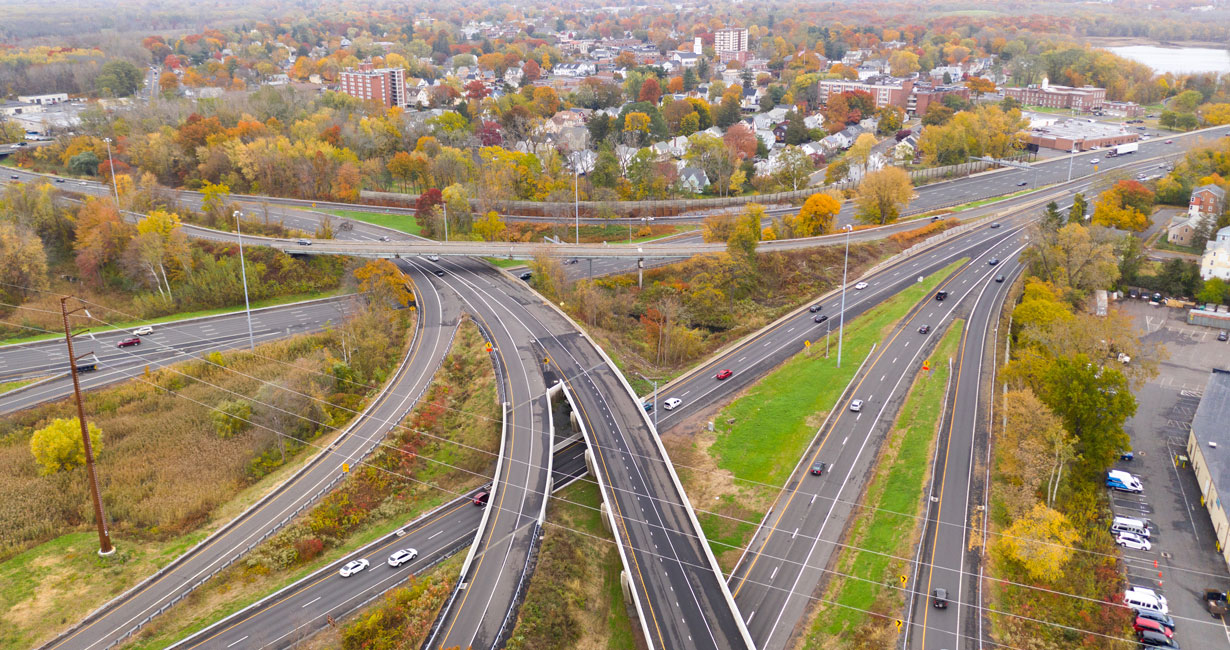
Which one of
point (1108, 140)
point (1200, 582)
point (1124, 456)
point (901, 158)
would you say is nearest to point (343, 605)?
point (1200, 582)

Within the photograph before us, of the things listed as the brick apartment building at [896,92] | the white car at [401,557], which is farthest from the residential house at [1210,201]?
the white car at [401,557]

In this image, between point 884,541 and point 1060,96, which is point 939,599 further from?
point 1060,96

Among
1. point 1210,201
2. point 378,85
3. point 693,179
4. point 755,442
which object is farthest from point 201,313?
point 378,85

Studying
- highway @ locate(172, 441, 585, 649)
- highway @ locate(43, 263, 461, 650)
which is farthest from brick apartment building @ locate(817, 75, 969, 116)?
highway @ locate(172, 441, 585, 649)

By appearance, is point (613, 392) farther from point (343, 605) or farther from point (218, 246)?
point (218, 246)

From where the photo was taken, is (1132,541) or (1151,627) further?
(1132,541)
